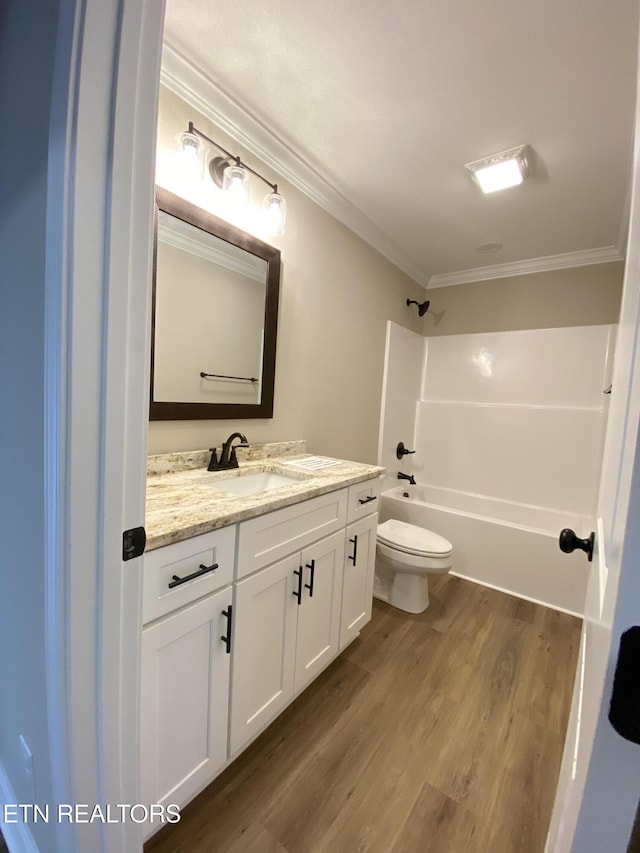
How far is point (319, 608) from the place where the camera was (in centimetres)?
145

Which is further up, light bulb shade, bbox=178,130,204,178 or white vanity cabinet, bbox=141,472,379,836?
light bulb shade, bbox=178,130,204,178

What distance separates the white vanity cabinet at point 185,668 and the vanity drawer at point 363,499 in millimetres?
684

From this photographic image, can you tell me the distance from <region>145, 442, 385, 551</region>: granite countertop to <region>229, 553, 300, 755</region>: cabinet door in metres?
0.23

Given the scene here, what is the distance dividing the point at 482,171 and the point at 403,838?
8.59 feet

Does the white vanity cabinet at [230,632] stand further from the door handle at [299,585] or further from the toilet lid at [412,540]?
the toilet lid at [412,540]

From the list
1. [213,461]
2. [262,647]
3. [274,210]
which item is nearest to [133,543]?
[262,647]

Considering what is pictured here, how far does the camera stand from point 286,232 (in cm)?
183

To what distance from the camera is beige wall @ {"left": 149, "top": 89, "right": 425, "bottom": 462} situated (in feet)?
5.08

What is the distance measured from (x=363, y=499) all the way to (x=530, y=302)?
7.55 feet

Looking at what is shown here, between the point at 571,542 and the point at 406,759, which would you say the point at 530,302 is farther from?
the point at 406,759

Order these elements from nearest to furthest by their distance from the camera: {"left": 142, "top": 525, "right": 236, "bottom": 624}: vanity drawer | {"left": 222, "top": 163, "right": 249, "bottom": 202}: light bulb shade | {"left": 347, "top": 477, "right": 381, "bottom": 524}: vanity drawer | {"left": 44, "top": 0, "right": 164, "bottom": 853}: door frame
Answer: {"left": 44, "top": 0, "right": 164, "bottom": 853}: door frame → {"left": 142, "top": 525, "right": 236, "bottom": 624}: vanity drawer → {"left": 222, "top": 163, "right": 249, "bottom": 202}: light bulb shade → {"left": 347, "top": 477, "right": 381, "bottom": 524}: vanity drawer

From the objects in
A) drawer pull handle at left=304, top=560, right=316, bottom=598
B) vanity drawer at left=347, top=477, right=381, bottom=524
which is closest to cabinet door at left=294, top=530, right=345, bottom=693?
drawer pull handle at left=304, top=560, right=316, bottom=598

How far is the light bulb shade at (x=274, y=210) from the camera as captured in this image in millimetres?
1631

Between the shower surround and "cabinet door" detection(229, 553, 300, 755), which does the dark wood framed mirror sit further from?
the shower surround
